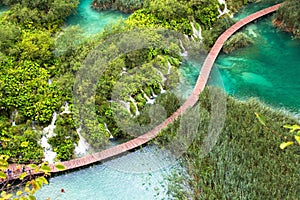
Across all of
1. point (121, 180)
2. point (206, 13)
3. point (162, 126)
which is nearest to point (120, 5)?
point (206, 13)

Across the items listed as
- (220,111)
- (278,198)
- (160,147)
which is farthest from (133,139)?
(278,198)

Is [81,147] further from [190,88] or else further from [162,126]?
[190,88]

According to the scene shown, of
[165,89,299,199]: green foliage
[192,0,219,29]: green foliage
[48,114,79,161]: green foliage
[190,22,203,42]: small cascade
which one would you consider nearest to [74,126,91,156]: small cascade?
[48,114,79,161]: green foliage

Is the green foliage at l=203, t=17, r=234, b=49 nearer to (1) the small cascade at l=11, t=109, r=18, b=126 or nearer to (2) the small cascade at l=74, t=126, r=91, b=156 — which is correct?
(2) the small cascade at l=74, t=126, r=91, b=156

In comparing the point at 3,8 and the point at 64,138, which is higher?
the point at 3,8

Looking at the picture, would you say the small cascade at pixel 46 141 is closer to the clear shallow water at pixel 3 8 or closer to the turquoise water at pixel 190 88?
the turquoise water at pixel 190 88

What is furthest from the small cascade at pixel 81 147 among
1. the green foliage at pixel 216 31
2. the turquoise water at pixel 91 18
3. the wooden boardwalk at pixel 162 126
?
the green foliage at pixel 216 31
